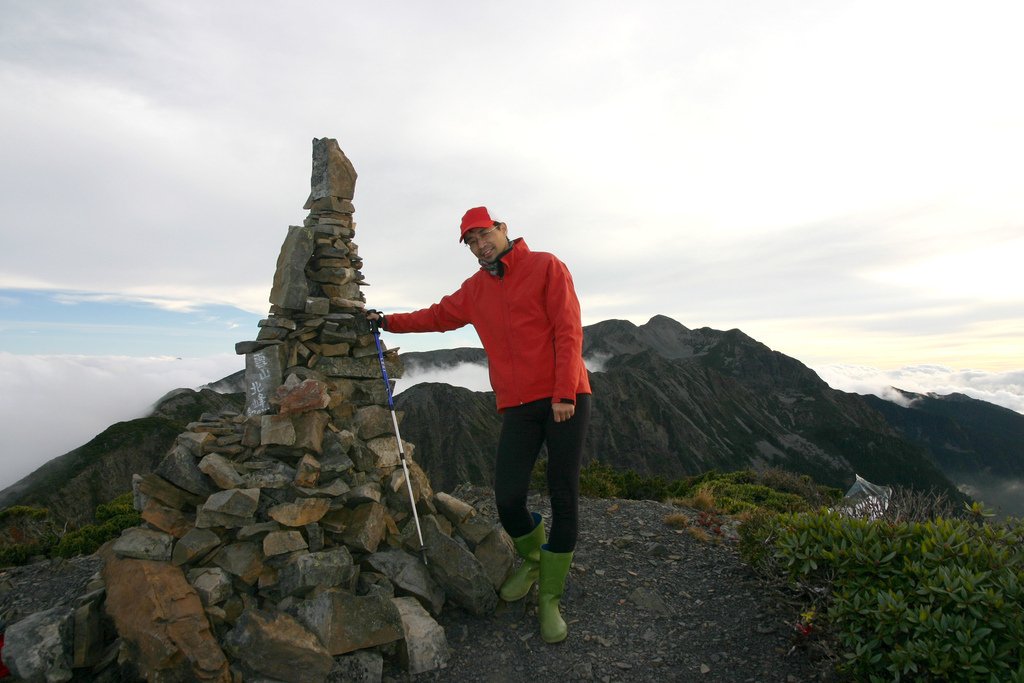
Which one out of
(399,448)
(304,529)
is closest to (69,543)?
(304,529)

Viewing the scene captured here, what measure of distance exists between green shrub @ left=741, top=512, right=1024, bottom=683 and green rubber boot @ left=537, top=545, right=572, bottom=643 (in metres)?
2.24

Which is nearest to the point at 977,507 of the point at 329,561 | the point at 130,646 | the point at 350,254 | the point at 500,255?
the point at 500,255

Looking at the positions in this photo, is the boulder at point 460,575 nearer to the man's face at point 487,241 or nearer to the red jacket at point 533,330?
the red jacket at point 533,330

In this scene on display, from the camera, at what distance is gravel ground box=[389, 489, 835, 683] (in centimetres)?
546

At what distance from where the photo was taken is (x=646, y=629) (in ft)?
20.7

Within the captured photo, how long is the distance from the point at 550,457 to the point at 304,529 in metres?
2.63

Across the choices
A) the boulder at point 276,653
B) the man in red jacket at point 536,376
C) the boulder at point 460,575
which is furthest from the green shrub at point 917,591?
the boulder at point 276,653

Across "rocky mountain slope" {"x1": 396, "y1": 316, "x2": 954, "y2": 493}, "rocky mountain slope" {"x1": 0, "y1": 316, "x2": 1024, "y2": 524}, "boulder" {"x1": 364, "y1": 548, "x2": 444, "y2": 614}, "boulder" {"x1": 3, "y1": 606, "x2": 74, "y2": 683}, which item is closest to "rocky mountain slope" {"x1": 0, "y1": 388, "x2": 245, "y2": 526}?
"rocky mountain slope" {"x1": 0, "y1": 316, "x2": 1024, "y2": 524}

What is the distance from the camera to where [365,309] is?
731cm

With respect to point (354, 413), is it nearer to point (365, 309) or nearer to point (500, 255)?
point (365, 309)

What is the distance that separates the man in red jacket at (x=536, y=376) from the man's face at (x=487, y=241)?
10mm

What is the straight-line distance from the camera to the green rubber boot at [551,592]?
5816 mm

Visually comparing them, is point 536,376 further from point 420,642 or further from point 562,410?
point 420,642

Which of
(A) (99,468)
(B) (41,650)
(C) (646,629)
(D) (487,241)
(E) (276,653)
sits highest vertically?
(D) (487,241)
